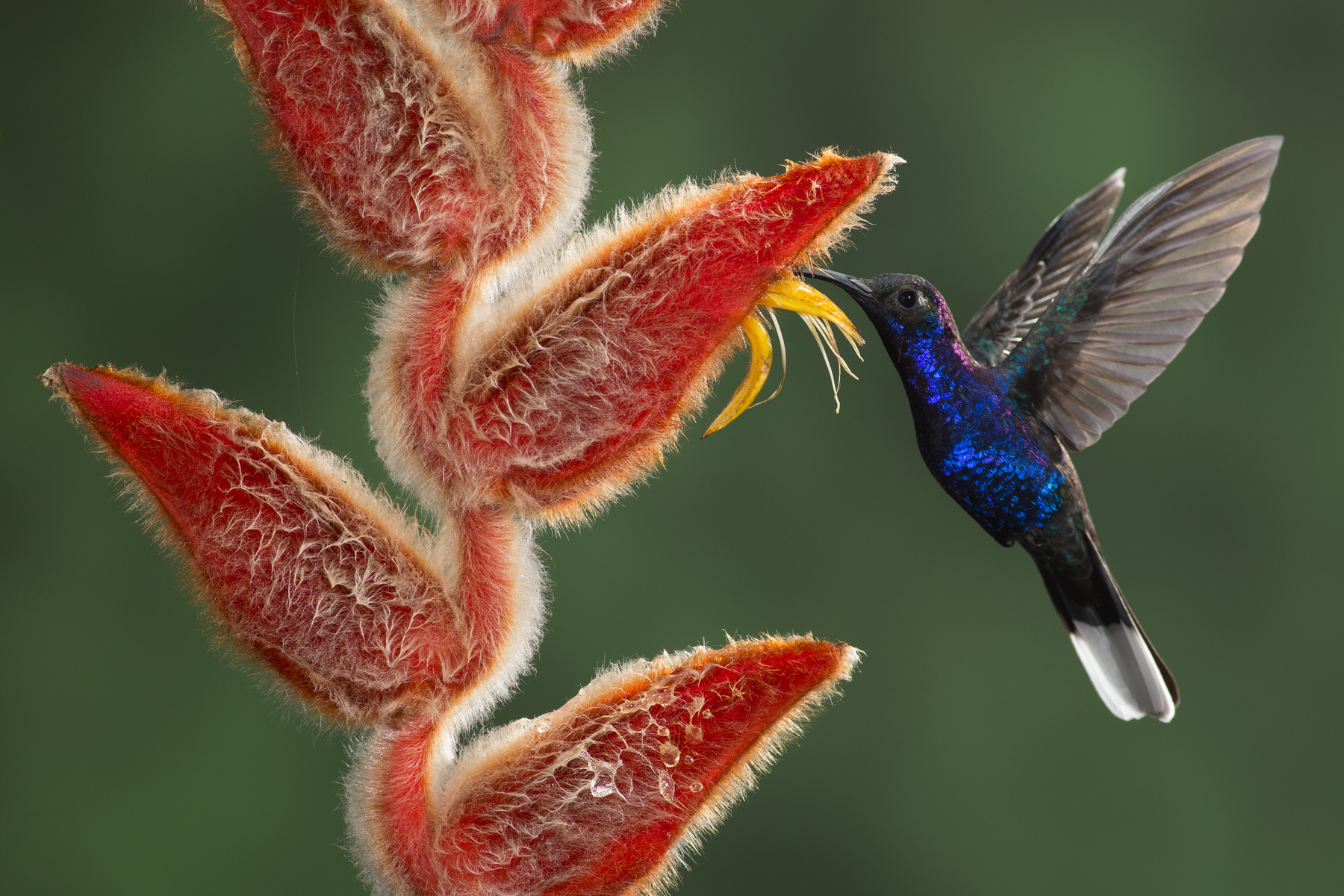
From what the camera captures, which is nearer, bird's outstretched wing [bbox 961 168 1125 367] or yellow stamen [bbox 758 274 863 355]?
yellow stamen [bbox 758 274 863 355]

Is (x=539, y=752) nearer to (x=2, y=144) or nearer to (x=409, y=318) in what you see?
(x=409, y=318)

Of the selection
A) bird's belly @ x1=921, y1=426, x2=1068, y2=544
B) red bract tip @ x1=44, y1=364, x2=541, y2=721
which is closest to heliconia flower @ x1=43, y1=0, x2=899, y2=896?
red bract tip @ x1=44, y1=364, x2=541, y2=721

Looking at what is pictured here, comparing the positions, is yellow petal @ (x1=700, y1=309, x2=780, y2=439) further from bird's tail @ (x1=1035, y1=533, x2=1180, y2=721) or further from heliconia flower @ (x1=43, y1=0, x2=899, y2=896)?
bird's tail @ (x1=1035, y1=533, x2=1180, y2=721)

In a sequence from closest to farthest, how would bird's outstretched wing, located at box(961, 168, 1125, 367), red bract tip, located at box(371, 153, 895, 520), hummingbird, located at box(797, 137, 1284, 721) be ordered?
red bract tip, located at box(371, 153, 895, 520) → hummingbird, located at box(797, 137, 1284, 721) → bird's outstretched wing, located at box(961, 168, 1125, 367)

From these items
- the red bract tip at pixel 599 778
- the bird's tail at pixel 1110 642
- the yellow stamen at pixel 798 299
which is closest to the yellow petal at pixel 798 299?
the yellow stamen at pixel 798 299

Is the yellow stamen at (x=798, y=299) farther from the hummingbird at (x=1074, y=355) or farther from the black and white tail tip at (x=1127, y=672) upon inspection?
the black and white tail tip at (x=1127, y=672)

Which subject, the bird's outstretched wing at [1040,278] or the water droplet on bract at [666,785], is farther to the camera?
the bird's outstretched wing at [1040,278]
